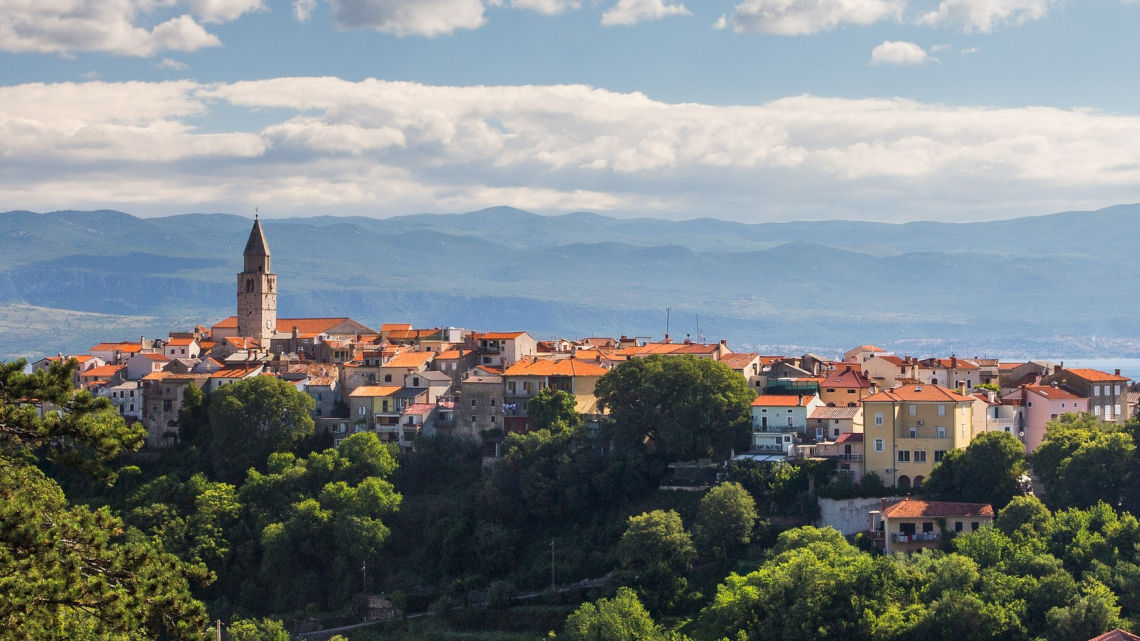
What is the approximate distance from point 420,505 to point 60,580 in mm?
45070

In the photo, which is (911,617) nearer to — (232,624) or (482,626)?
(482,626)

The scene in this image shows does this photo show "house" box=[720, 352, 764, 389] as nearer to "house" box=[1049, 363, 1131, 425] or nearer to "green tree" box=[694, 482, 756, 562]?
"green tree" box=[694, 482, 756, 562]

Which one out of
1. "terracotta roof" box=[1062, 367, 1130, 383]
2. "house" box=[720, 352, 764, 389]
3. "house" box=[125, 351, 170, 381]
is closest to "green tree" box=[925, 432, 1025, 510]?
"terracotta roof" box=[1062, 367, 1130, 383]

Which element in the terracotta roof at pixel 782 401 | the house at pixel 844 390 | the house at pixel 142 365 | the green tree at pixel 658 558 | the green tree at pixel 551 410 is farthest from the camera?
the house at pixel 142 365

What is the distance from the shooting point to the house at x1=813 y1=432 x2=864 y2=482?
211ft

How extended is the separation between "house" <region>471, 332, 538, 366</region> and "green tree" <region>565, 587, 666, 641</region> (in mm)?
26497

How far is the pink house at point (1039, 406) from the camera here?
226 ft

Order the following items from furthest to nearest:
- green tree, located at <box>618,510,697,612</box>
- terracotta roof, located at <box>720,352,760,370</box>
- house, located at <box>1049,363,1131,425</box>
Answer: terracotta roof, located at <box>720,352,760,370</box> < house, located at <box>1049,363,1131,425</box> < green tree, located at <box>618,510,697,612</box>

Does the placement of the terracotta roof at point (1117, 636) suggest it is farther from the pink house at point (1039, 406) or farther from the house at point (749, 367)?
the house at point (749, 367)

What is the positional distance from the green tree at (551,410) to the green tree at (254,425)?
12.2m

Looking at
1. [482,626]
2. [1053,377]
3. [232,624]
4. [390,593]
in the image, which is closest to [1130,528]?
[1053,377]

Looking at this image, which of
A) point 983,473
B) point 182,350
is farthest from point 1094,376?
point 182,350

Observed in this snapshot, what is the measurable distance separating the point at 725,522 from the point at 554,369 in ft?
56.7

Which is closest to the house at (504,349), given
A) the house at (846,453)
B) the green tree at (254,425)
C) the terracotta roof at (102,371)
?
the green tree at (254,425)
